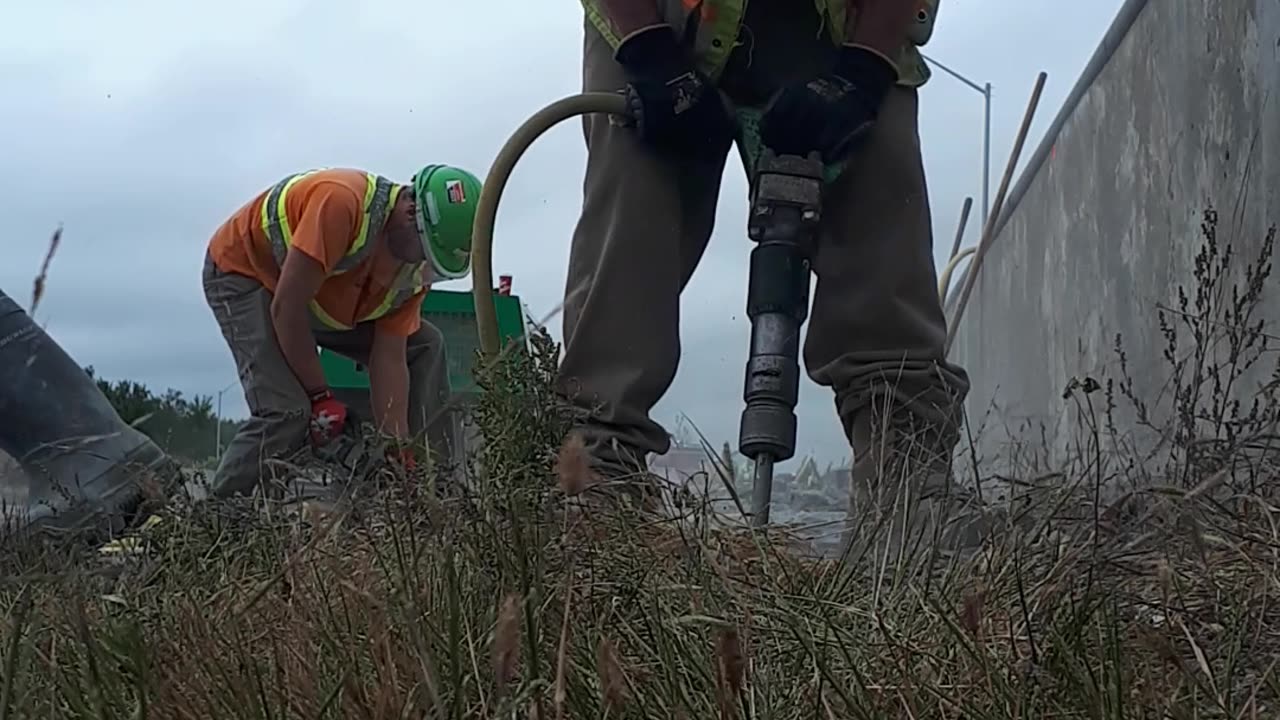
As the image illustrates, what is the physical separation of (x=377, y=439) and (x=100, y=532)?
0.69 meters

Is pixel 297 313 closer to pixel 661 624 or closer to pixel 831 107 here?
pixel 831 107

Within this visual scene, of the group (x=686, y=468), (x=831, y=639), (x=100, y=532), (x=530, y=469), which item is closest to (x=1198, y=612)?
(x=831, y=639)

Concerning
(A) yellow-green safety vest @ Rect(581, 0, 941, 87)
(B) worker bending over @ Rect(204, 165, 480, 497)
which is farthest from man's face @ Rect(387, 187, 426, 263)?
(A) yellow-green safety vest @ Rect(581, 0, 941, 87)

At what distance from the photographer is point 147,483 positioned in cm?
137

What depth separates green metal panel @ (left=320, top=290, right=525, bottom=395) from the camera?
409cm

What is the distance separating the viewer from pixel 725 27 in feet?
6.40

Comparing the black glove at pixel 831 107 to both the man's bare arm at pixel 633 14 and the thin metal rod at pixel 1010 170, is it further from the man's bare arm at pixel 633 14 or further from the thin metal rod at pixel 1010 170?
the thin metal rod at pixel 1010 170

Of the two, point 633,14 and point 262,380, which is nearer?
point 633,14

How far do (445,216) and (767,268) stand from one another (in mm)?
1675

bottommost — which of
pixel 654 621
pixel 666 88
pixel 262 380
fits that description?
pixel 654 621

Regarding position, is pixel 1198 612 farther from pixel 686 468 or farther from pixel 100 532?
pixel 100 532

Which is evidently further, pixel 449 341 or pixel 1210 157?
pixel 449 341

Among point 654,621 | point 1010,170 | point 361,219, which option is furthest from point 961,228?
point 654,621

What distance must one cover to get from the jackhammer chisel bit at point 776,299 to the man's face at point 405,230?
171 centimetres
